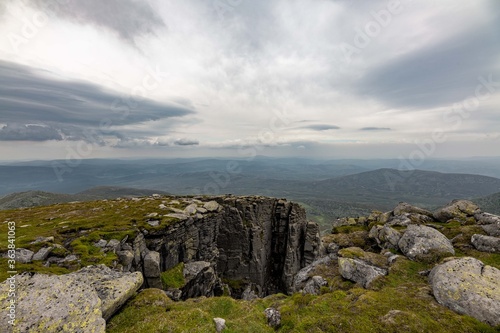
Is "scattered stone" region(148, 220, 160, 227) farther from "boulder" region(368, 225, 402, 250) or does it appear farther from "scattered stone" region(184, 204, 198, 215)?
"boulder" region(368, 225, 402, 250)

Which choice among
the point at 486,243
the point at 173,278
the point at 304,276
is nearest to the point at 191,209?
the point at 173,278

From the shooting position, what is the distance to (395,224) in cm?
5206

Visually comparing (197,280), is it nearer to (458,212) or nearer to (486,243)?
(486,243)

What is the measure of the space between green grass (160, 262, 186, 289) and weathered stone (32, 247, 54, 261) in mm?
18888

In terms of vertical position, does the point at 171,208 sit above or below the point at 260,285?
above

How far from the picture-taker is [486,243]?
105ft

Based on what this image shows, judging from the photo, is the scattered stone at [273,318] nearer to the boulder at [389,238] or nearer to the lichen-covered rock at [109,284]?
the lichen-covered rock at [109,284]

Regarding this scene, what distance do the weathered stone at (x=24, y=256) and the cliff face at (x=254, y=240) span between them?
3203cm

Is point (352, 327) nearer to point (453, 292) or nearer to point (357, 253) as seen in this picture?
point (453, 292)

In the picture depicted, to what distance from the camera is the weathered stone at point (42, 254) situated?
90.9 feet

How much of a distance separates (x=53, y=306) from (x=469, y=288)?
1391 inches

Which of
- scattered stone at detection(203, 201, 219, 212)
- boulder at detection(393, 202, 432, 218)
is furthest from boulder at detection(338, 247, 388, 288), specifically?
scattered stone at detection(203, 201, 219, 212)

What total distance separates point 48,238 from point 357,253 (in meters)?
49.5

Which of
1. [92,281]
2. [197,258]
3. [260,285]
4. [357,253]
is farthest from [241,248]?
[92,281]
